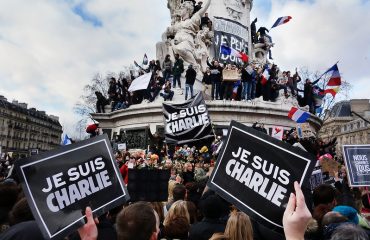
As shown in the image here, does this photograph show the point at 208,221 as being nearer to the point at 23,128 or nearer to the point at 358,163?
the point at 358,163

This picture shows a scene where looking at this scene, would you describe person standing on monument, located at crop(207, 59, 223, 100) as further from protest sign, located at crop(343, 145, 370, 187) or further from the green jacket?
protest sign, located at crop(343, 145, 370, 187)

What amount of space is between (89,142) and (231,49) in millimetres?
22101

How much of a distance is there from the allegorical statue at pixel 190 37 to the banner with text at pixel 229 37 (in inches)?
36.7

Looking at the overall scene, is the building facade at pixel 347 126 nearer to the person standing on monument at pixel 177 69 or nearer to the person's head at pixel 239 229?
the person standing on monument at pixel 177 69

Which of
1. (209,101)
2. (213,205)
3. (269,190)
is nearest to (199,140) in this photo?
(209,101)

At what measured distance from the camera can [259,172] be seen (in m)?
3.21

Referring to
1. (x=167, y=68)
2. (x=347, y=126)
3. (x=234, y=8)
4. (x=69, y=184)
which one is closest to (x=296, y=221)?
(x=69, y=184)

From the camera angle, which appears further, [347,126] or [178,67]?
[347,126]

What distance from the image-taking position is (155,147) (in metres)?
18.0

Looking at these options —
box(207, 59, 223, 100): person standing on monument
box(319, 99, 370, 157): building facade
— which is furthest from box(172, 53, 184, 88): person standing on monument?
box(319, 99, 370, 157): building facade

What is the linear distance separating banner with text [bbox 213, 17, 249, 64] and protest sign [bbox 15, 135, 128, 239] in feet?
74.3

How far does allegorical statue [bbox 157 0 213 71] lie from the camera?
944 inches

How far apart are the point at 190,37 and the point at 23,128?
80998 millimetres

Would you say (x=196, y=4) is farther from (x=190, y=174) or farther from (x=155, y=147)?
(x=190, y=174)
